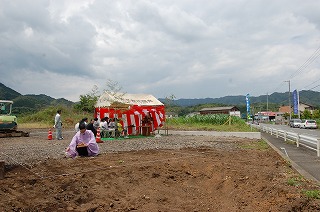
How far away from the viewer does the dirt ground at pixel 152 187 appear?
17.5 ft

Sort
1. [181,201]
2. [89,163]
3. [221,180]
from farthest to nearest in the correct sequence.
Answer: [89,163] < [221,180] < [181,201]

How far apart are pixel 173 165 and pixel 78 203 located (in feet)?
11.9

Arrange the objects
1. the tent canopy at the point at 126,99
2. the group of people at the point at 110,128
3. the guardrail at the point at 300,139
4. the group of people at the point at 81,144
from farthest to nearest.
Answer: the tent canopy at the point at 126,99
the group of people at the point at 110,128
the guardrail at the point at 300,139
the group of people at the point at 81,144

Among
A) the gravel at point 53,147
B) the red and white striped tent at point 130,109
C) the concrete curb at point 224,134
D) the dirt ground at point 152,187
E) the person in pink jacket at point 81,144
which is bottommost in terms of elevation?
the dirt ground at point 152,187

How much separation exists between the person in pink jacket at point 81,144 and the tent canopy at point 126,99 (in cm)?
948

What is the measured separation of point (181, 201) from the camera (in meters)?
5.99

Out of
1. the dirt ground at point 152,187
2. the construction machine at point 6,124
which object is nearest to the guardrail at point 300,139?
the dirt ground at point 152,187

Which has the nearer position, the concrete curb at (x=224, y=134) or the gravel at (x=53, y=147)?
the gravel at (x=53, y=147)

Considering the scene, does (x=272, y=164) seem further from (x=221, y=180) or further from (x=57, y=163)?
(x=57, y=163)

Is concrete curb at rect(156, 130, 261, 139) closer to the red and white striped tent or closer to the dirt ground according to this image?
the red and white striped tent

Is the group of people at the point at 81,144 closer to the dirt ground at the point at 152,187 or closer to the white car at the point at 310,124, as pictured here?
the dirt ground at the point at 152,187

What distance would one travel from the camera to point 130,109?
2025cm

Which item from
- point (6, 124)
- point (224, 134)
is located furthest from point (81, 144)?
point (224, 134)

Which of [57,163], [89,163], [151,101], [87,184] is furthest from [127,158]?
[151,101]
